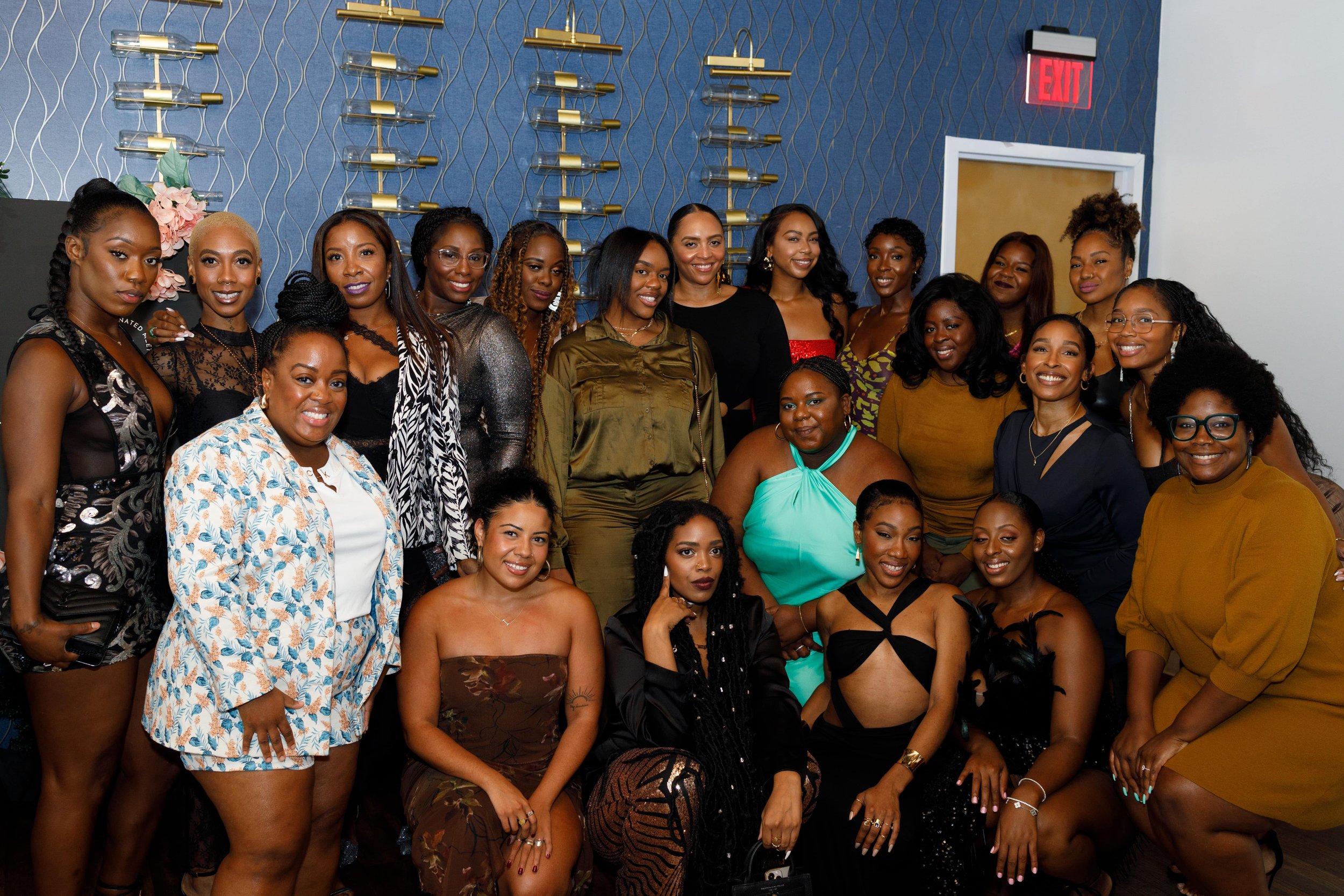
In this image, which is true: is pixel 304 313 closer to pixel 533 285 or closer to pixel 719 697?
pixel 533 285

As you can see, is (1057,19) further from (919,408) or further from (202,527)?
(202,527)

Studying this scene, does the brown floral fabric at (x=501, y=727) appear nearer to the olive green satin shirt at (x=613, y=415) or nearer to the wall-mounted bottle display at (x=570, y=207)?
the olive green satin shirt at (x=613, y=415)

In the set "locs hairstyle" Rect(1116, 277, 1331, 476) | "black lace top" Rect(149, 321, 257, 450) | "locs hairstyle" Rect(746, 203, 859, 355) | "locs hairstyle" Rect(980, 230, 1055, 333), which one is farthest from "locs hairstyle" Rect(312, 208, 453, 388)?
"locs hairstyle" Rect(980, 230, 1055, 333)

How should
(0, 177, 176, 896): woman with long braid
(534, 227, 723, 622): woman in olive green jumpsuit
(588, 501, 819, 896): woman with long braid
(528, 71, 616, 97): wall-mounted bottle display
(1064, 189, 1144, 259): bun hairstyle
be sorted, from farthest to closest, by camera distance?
1. (528, 71, 616, 97): wall-mounted bottle display
2. (1064, 189, 1144, 259): bun hairstyle
3. (534, 227, 723, 622): woman in olive green jumpsuit
4. (588, 501, 819, 896): woman with long braid
5. (0, 177, 176, 896): woman with long braid

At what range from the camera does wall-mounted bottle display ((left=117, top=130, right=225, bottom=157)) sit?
3910 millimetres

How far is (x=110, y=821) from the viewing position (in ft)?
8.25

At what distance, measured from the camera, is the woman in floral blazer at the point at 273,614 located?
1947 millimetres

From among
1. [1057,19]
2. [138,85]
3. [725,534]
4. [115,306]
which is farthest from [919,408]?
[1057,19]

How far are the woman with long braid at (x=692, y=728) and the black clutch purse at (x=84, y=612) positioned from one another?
44.2 inches

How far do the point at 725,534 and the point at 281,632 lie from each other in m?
1.13

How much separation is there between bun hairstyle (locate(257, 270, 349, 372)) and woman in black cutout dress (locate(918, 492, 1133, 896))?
1670mm

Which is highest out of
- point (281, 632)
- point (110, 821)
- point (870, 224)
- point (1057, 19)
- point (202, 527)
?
point (1057, 19)

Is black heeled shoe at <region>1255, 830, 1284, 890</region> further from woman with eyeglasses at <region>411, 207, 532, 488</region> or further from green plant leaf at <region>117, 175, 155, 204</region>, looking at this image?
green plant leaf at <region>117, 175, 155, 204</region>

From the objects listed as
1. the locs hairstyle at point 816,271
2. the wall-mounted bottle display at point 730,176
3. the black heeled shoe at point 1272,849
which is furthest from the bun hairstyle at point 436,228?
the black heeled shoe at point 1272,849
